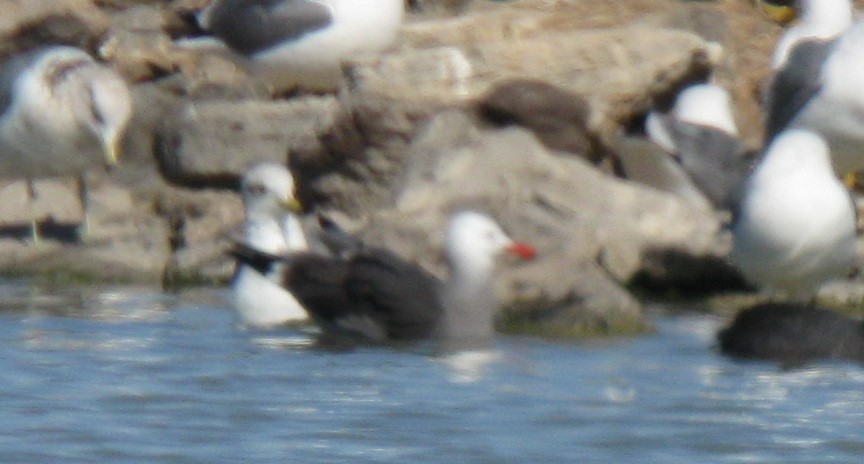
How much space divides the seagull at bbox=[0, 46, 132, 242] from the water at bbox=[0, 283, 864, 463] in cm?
299

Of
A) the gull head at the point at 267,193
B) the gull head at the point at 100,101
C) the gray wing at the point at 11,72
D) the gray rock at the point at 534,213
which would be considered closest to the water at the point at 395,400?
the gray rock at the point at 534,213

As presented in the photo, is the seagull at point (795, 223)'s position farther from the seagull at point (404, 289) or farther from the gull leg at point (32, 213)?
the gull leg at point (32, 213)

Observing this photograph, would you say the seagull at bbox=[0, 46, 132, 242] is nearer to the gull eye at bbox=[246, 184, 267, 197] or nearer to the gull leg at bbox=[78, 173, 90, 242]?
the gull leg at bbox=[78, 173, 90, 242]

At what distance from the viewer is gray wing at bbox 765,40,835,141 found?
1316cm

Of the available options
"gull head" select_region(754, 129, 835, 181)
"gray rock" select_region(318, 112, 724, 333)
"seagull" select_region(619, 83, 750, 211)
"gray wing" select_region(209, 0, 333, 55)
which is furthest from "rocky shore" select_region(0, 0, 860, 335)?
"gull head" select_region(754, 129, 835, 181)

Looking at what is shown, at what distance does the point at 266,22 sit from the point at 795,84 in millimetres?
3901

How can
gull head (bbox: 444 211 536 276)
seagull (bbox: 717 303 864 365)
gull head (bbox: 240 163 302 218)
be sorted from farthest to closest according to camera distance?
gull head (bbox: 240 163 302 218)
gull head (bbox: 444 211 536 276)
seagull (bbox: 717 303 864 365)

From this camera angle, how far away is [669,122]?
13516 millimetres

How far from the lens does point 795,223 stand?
11.1 meters

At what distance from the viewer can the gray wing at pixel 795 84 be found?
518 inches

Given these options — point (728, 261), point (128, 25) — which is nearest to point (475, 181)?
point (728, 261)

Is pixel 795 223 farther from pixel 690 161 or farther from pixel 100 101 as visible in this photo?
pixel 100 101

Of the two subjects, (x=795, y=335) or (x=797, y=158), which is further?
(x=797, y=158)

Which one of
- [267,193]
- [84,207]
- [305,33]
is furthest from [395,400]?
[305,33]
